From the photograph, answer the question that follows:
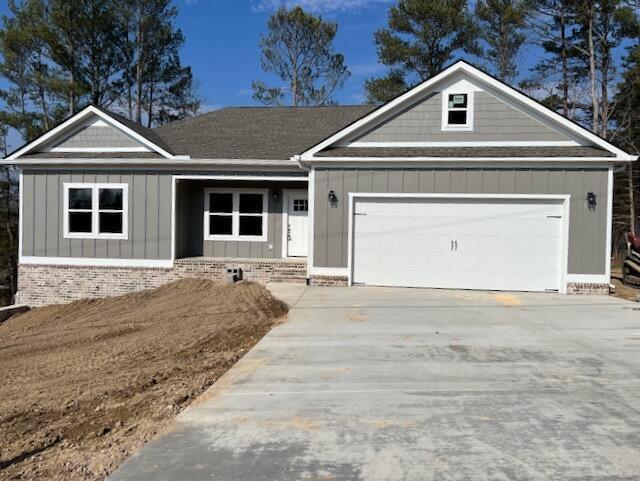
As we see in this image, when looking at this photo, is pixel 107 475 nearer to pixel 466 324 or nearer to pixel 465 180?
pixel 466 324

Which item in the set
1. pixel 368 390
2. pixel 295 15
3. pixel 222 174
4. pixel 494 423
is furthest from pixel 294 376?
pixel 295 15

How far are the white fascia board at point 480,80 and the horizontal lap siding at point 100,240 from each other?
433 cm

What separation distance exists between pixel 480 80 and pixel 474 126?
1.07m

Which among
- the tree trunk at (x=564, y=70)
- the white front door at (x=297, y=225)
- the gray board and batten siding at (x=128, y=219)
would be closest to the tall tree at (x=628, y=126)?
the tree trunk at (x=564, y=70)

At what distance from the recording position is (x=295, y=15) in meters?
28.4

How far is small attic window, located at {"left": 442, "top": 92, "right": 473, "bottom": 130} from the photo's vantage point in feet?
39.2

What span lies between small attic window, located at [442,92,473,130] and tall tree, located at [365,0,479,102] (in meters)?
13.5

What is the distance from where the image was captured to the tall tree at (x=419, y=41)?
2445cm

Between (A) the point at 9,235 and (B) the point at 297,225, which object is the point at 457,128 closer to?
(B) the point at 297,225

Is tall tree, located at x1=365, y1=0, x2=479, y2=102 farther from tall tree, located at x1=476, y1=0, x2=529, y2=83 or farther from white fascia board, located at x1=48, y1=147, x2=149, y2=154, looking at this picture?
white fascia board, located at x1=48, y1=147, x2=149, y2=154

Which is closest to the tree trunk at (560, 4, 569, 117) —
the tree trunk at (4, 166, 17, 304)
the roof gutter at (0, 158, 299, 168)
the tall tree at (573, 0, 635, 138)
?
the tall tree at (573, 0, 635, 138)

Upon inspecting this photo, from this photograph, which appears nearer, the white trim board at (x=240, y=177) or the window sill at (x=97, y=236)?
the white trim board at (x=240, y=177)

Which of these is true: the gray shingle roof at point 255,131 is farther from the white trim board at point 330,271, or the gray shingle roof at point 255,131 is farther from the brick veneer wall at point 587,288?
the brick veneer wall at point 587,288

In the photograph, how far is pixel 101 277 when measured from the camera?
13344mm
